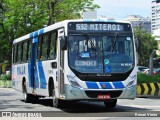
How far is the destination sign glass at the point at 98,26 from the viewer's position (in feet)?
51.6

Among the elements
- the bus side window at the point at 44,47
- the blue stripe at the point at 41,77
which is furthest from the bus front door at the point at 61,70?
the blue stripe at the point at 41,77

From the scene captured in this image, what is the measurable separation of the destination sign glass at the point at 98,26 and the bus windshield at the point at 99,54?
0.26m

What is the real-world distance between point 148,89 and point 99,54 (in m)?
10.1

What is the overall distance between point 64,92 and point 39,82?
12.9 feet

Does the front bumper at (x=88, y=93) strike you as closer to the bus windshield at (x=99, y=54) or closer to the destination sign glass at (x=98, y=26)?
the bus windshield at (x=99, y=54)

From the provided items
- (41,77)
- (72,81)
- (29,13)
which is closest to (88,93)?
(72,81)

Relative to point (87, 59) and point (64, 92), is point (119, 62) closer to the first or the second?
point (87, 59)

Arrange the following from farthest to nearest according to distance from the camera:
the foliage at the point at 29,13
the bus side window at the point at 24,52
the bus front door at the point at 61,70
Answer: the foliage at the point at 29,13 → the bus side window at the point at 24,52 → the bus front door at the point at 61,70

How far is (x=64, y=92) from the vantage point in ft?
50.3

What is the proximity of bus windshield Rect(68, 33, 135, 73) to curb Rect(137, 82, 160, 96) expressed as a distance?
30.6 feet

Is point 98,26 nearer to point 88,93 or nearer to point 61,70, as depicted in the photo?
point 61,70

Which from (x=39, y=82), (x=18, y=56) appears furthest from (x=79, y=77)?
(x=18, y=56)

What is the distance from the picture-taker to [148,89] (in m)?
24.8

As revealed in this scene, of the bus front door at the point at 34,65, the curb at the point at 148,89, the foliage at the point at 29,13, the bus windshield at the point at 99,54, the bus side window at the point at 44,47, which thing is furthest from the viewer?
the foliage at the point at 29,13
